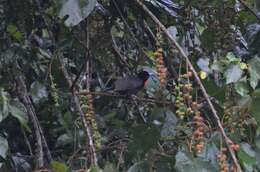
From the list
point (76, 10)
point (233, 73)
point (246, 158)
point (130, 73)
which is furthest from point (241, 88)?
point (130, 73)

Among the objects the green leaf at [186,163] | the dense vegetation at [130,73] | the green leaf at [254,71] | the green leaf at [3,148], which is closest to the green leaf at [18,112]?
the dense vegetation at [130,73]

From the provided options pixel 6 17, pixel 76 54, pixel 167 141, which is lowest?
pixel 167 141

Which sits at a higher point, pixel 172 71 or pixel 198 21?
pixel 198 21

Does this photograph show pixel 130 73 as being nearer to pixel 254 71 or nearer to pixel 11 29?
pixel 11 29

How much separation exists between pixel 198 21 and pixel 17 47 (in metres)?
0.68

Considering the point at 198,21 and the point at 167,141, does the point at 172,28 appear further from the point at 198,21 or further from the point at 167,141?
the point at 167,141

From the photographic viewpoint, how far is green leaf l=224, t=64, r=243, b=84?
5.24ft

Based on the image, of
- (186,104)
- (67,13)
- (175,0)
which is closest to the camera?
(186,104)

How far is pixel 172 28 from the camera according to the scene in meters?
2.39

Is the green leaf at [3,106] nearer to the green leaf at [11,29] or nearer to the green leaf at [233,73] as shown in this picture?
the green leaf at [233,73]

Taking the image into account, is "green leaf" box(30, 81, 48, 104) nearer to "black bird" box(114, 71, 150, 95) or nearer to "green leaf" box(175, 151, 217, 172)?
"black bird" box(114, 71, 150, 95)

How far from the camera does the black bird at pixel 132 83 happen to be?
234cm

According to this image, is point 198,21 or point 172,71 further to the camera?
point 198,21

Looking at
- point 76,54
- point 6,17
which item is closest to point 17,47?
point 6,17
